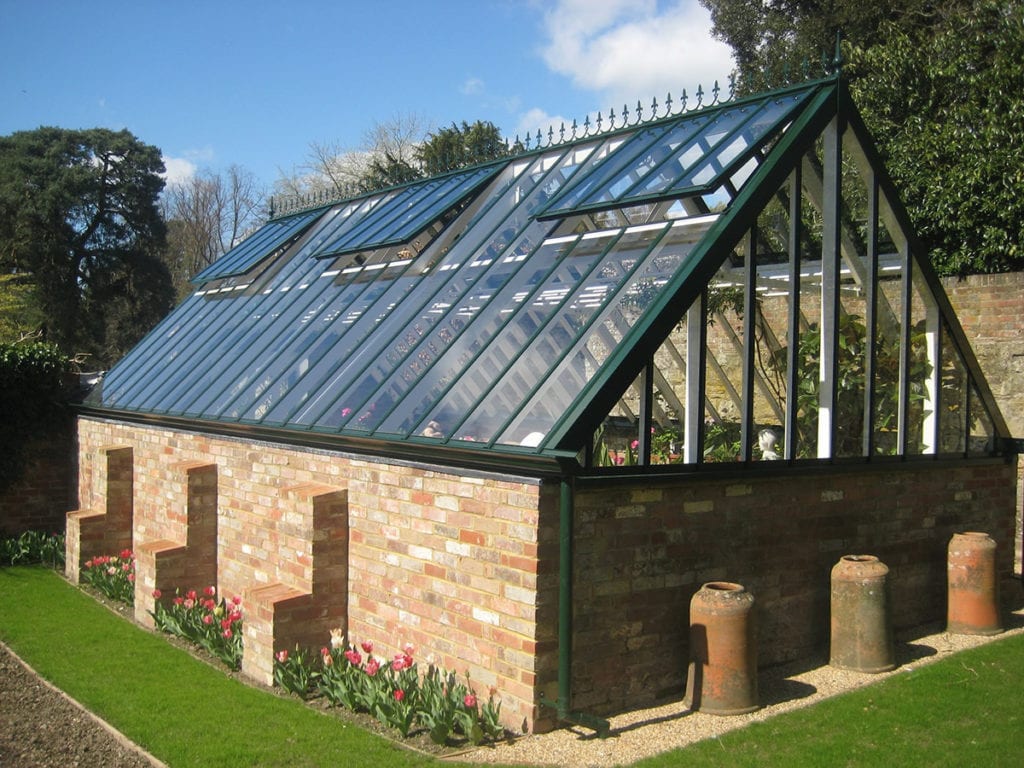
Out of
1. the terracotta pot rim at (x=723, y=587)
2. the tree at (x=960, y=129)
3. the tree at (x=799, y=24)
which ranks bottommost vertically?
the terracotta pot rim at (x=723, y=587)

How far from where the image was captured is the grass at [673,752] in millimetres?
5785

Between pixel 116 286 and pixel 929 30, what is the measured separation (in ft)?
93.5

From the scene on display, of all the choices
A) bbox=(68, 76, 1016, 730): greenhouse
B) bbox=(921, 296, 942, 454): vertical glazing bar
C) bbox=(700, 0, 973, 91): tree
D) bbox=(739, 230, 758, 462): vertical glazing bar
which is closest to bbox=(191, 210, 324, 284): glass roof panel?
bbox=(68, 76, 1016, 730): greenhouse

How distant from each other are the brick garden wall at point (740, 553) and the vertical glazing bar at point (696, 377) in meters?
0.29

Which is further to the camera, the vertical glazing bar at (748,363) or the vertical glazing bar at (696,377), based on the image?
the vertical glazing bar at (748,363)

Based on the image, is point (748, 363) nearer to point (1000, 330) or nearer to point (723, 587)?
point (723, 587)

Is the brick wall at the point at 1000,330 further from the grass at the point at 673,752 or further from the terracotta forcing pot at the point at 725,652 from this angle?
the terracotta forcing pot at the point at 725,652

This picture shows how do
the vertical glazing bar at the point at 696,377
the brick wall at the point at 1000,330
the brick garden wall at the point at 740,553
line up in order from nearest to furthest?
the brick garden wall at the point at 740,553
the vertical glazing bar at the point at 696,377
the brick wall at the point at 1000,330

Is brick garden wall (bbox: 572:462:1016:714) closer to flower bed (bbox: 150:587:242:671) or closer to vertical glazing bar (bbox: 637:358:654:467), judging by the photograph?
vertical glazing bar (bbox: 637:358:654:467)

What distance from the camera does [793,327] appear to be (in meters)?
7.46

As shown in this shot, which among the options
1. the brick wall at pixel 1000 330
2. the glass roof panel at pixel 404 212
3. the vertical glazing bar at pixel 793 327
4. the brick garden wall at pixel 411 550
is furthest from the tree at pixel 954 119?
the brick garden wall at pixel 411 550

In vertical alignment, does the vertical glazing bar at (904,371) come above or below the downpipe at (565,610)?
above

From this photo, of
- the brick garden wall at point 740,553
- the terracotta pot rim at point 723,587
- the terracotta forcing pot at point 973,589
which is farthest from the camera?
the terracotta forcing pot at point 973,589

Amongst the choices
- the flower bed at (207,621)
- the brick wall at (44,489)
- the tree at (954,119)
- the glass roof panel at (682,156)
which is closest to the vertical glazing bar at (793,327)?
the glass roof panel at (682,156)
